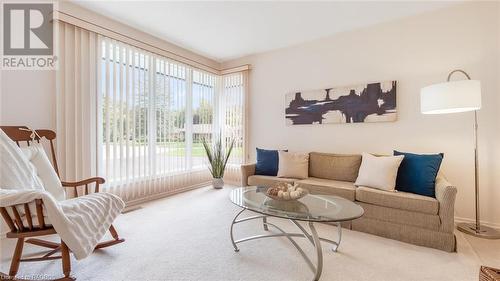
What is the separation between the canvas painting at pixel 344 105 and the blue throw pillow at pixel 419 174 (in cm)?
78

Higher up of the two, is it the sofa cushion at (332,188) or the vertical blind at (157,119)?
the vertical blind at (157,119)

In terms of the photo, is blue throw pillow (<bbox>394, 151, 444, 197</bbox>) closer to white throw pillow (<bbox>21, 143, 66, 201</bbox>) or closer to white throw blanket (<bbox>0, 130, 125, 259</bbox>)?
white throw blanket (<bbox>0, 130, 125, 259</bbox>)

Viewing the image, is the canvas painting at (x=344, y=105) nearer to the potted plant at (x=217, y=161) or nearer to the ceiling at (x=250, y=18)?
the ceiling at (x=250, y=18)

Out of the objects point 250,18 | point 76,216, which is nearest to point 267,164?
point 250,18

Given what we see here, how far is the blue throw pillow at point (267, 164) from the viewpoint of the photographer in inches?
136

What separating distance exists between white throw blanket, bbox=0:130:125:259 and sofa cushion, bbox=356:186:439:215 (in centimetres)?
242

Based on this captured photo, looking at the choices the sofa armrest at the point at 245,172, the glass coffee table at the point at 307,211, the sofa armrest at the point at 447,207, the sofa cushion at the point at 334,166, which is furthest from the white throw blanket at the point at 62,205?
the sofa armrest at the point at 447,207

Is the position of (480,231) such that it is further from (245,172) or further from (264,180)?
(245,172)

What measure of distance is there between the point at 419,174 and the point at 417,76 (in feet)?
4.42

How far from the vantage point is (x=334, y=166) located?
3135mm

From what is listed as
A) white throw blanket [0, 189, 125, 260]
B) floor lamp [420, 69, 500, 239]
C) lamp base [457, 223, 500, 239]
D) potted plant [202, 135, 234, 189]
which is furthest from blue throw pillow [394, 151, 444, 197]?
white throw blanket [0, 189, 125, 260]

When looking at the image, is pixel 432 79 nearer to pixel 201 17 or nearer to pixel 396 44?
pixel 396 44

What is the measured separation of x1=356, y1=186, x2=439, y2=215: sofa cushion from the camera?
2096mm

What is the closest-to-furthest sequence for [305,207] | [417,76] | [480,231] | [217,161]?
1. [305,207]
2. [480,231]
3. [417,76]
4. [217,161]
